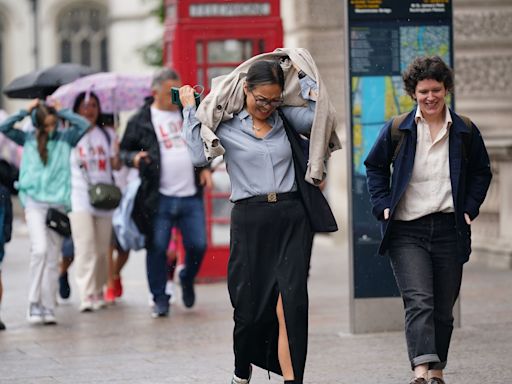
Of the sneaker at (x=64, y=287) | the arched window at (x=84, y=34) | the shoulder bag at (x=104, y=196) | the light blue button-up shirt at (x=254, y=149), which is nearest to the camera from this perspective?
the light blue button-up shirt at (x=254, y=149)

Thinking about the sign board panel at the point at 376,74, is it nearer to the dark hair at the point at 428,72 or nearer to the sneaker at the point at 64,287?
the dark hair at the point at 428,72

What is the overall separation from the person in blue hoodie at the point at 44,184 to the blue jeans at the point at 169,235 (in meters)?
0.74

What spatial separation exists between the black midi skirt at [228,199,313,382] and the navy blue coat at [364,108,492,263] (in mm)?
478

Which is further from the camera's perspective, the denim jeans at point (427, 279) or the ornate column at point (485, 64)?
the ornate column at point (485, 64)

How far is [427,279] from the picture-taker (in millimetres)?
7266

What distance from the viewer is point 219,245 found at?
1411 centimetres

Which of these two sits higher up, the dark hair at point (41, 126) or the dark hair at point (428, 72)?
the dark hair at point (428, 72)

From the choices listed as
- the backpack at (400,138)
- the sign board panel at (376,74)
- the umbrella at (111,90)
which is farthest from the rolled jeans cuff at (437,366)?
the umbrella at (111,90)

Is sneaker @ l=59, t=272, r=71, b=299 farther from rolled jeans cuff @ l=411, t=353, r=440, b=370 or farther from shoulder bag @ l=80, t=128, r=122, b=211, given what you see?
rolled jeans cuff @ l=411, t=353, r=440, b=370

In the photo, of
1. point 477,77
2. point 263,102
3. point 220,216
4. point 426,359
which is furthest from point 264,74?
point 477,77

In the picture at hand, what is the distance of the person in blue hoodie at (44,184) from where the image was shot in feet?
36.7

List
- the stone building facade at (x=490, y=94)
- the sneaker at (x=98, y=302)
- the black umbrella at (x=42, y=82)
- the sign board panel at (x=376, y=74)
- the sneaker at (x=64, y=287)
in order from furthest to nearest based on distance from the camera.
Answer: the stone building facade at (x=490, y=94) < the black umbrella at (x=42, y=82) < the sneaker at (x=64, y=287) < the sneaker at (x=98, y=302) < the sign board panel at (x=376, y=74)

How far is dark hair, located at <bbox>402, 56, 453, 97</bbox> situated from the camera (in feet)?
23.6

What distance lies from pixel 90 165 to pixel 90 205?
1.22ft
